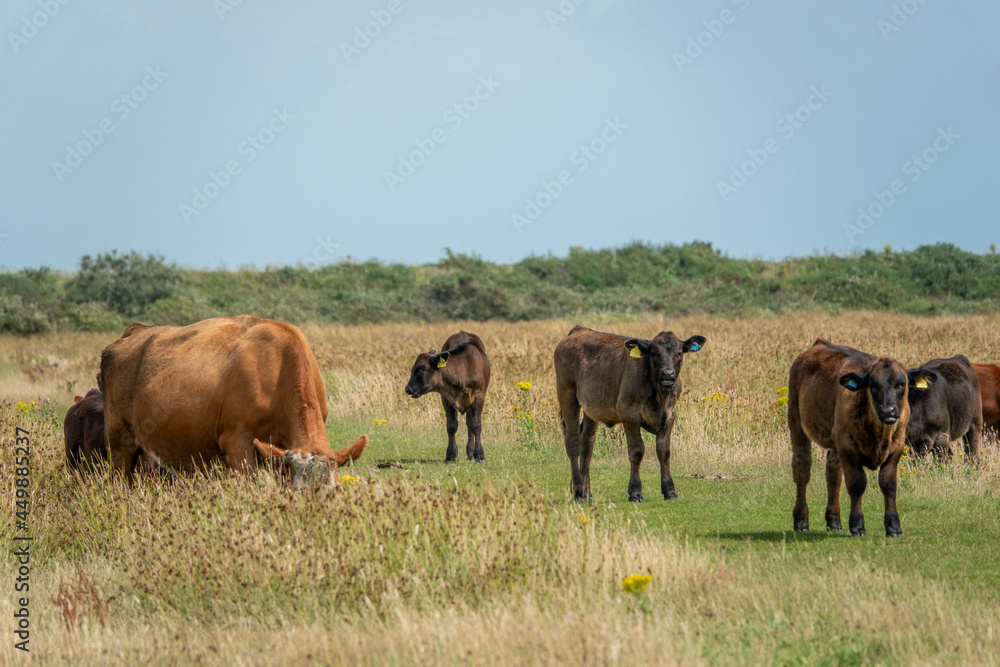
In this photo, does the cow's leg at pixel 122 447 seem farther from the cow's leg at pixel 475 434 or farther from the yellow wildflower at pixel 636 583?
the yellow wildflower at pixel 636 583

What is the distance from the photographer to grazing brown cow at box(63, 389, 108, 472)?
9.84 meters

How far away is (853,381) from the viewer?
7.57 metres

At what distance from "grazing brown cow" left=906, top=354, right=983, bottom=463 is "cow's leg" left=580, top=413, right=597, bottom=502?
11.7ft

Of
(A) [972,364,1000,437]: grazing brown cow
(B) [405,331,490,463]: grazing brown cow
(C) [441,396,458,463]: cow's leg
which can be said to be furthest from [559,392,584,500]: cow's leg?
(A) [972,364,1000,437]: grazing brown cow

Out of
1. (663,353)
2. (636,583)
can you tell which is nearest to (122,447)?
(663,353)

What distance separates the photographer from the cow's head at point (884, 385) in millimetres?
7309

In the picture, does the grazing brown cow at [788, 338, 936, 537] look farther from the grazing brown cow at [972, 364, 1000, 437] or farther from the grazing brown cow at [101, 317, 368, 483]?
the grazing brown cow at [972, 364, 1000, 437]

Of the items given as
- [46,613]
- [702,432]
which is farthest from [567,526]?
[702,432]

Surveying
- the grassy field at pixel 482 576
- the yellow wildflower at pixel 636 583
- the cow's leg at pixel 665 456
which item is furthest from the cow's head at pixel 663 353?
the yellow wildflower at pixel 636 583

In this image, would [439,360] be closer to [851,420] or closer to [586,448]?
[586,448]

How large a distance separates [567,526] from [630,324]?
26.2 metres

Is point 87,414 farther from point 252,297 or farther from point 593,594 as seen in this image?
point 252,297

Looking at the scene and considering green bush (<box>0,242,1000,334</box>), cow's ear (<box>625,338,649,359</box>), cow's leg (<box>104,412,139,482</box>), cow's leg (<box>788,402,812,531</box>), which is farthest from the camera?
green bush (<box>0,242,1000,334</box>)

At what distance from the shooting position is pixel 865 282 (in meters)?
42.9
